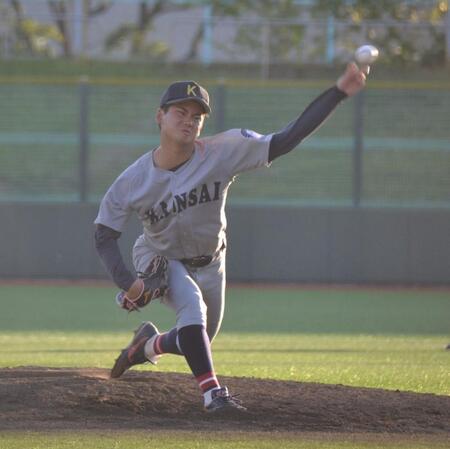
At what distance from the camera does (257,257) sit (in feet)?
61.9

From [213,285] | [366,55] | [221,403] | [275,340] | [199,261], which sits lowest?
[275,340]

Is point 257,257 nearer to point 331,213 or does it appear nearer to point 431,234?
point 331,213

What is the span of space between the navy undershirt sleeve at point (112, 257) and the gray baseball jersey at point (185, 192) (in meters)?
0.05

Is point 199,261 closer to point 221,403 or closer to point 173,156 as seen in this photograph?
point 173,156

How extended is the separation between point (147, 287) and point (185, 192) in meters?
0.56

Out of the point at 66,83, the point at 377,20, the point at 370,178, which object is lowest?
the point at 370,178

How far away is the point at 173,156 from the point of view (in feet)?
22.3

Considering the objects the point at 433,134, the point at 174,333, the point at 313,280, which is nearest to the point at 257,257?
the point at 313,280

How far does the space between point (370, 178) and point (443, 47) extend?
7274 millimetres

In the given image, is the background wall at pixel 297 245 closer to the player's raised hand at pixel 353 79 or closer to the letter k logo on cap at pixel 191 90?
the letter k logo on cap at pixel 191 90

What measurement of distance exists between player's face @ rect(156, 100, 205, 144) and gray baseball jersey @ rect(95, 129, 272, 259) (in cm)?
16

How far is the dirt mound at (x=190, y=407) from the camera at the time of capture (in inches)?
255

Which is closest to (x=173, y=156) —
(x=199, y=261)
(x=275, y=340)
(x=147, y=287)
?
(x=199, y=261)

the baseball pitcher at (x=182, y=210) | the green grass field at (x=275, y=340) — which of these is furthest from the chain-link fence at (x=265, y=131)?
the baseball pitcher at (x=182, y=210)
